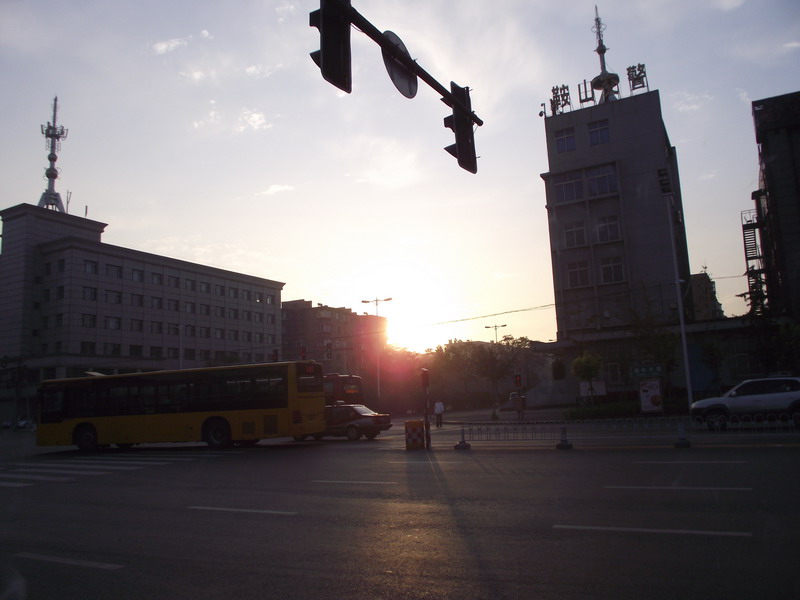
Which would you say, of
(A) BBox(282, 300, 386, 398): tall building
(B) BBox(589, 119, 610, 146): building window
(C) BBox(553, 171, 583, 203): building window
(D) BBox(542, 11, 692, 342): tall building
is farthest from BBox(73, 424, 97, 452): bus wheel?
(A) BBox(282, 300, 386, 398): tall building

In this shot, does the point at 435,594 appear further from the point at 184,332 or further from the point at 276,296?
the point at 276,296

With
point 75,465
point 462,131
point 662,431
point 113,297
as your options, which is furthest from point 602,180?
point 113,297

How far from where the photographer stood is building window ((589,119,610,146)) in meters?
46.0

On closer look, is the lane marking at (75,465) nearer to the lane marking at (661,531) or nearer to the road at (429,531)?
the road at (429,531)

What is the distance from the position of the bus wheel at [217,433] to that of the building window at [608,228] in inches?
1283

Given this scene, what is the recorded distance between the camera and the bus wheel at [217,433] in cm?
2238

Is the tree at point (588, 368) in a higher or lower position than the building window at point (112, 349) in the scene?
lower

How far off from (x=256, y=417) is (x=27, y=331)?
188 ft

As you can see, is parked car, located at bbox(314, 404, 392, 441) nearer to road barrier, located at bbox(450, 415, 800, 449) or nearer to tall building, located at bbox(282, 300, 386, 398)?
road barrier, located at bbox(450, 415, 800, 449)

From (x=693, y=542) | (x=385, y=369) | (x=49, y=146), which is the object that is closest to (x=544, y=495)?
(x=693, y=542)

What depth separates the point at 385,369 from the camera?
78.6 m

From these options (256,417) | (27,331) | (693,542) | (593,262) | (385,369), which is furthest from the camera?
(385,369)

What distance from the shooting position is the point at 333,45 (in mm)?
5828

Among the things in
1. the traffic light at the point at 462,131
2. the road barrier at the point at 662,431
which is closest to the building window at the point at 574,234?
the road barrier at the point at 662,431
